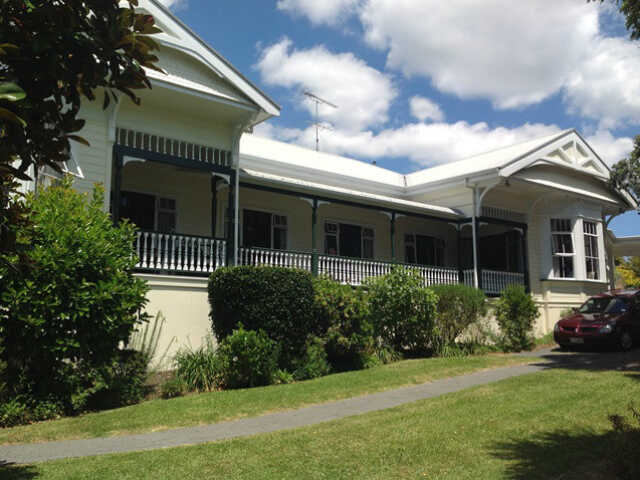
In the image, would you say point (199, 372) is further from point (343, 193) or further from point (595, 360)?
point (595, 360)

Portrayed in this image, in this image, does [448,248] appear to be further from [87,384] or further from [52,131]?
[52,131]

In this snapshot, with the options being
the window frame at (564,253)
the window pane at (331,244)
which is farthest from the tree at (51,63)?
the window frame at (564,253)

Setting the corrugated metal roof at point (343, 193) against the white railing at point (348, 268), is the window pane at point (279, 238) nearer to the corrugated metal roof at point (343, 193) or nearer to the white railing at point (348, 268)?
the corrugated metal roof at point (343, 193)

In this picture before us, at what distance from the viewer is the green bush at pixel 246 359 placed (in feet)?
34.9

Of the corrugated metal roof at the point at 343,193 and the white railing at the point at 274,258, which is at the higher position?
the corrugated metal roof at the point at 343,193

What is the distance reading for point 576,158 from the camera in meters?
21.3

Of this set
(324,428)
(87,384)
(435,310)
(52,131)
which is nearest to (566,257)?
(435,310)

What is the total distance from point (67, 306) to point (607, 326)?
13.7 metres

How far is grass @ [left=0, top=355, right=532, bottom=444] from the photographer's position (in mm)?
8016

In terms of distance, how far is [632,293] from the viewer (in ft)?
56.8

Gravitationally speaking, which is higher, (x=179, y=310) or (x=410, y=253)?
(x=410, y=253)

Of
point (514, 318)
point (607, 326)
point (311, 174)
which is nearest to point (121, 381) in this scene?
point (311, 174)

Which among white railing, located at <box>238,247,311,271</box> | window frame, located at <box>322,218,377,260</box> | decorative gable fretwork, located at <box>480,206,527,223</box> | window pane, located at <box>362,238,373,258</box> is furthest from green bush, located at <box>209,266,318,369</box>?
decorative gable fretwork, located at <box>480,206,527,223</box>

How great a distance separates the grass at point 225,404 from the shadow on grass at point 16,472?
1.27 m
